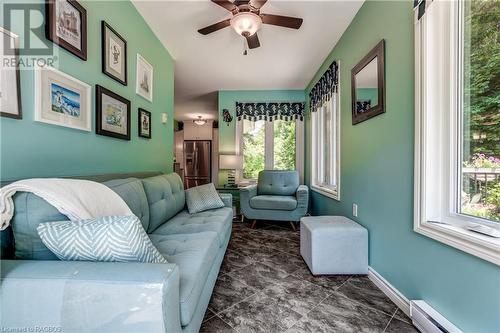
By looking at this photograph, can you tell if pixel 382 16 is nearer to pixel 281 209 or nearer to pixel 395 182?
pixel 395 182

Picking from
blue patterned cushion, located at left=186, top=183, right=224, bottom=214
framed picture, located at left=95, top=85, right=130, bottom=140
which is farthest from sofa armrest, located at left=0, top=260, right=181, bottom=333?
blue patterned cushion, located at left=186, top=183, right=224, bottom=214

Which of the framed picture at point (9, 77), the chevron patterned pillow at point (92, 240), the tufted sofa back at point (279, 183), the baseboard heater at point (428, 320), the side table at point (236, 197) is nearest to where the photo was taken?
the chevron patterned pillow at point (92, 240)

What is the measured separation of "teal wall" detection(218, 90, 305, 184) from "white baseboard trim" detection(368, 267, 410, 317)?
10.5ft

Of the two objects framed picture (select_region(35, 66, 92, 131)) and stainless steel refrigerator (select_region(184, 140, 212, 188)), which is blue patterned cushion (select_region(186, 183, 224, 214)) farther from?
stainless steel refrigerator (select_region(184, 140, 212, 188))

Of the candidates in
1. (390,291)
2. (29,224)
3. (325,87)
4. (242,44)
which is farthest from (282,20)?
(390,291)

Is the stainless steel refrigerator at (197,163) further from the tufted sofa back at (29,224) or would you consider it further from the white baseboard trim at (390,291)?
the tufted sofa back at (29,224)

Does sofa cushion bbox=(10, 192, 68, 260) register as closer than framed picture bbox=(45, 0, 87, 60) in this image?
Yes

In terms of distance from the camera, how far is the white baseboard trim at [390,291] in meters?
1.49

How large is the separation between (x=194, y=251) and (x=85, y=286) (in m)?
0.64

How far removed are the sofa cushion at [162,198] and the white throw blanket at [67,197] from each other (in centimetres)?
65

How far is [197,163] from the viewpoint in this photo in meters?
7.15

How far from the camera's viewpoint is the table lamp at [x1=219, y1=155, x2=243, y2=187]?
4.39 m

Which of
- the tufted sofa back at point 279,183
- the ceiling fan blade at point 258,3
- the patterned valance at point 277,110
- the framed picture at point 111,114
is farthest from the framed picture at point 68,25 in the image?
the patterned valance at point 277,110

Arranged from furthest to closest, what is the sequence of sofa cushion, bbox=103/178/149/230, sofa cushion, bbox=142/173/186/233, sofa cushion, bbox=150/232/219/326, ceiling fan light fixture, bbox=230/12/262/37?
1. ceiling fan light fixture, bbox=230/12/262/37
2. sofa cushion, bbox=142/173/186/233
3. sofa cushion, bbox=103/178/149/230
4. sofa cushion, bbox=150/232/219/326
